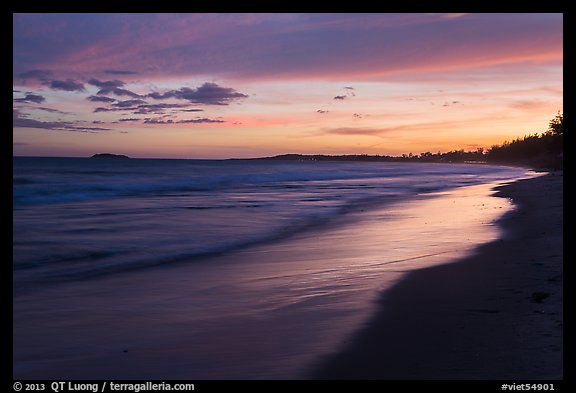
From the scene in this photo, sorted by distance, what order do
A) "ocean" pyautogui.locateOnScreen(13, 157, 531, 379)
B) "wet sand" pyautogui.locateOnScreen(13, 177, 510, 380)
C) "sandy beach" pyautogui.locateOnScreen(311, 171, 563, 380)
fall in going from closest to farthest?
"sandy beach" pyautogui.locateOnScreen(311, 171, 563, 380) → "wet sand" pyautogui.locateOnScreen(13, 177, 510, 380) → "ocean" pyautogui.locateOnScreen(13, 157, 531, 379)

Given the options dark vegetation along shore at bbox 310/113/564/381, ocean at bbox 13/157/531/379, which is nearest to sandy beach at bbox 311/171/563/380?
dark vegetation along shore at bbox 310/113/564/381

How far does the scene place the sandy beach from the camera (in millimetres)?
4176

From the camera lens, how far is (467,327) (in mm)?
5121

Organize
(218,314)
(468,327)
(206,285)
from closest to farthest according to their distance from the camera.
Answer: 1. (468,327)
2. (218,314)
3. (206,285)

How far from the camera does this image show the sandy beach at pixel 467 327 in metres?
4.18

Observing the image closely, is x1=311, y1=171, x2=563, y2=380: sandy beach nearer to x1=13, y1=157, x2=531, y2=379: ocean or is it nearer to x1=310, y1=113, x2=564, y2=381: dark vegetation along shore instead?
x1=310, y1=113, x2=564, y2=381: dark vegetation along shore

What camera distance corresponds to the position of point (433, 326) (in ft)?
17.1

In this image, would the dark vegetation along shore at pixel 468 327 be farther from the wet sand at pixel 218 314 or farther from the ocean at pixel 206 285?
the ocean at pixel 206 285

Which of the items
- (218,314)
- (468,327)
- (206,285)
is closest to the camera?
(468,327)

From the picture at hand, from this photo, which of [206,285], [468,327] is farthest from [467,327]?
[206,285]

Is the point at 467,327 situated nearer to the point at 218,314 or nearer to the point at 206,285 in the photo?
the point at 218,314

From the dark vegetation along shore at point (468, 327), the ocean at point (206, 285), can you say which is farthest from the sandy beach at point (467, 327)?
the ocean at point (206, 285)

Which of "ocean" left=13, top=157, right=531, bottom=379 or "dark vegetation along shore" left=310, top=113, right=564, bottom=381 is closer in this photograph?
"dark vegetation along shore" left=310, top=113, right=564, bottom=381
